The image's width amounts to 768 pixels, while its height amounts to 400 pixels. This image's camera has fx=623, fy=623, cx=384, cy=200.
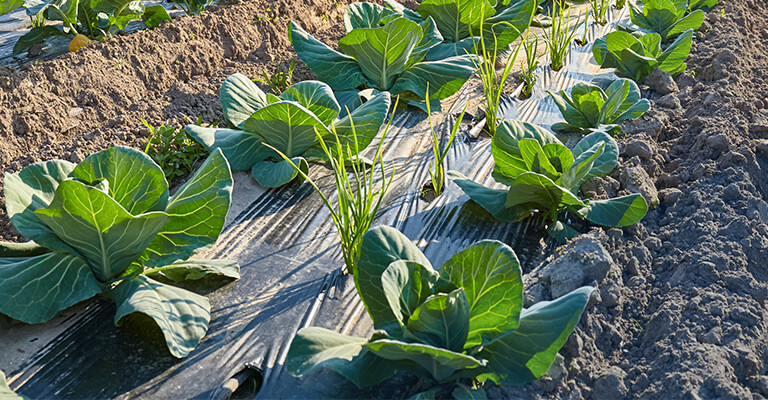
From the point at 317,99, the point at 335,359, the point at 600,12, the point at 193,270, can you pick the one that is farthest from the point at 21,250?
the point at 600,12

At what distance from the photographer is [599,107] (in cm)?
341

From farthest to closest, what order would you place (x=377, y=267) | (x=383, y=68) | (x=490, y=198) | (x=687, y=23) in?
(x=687, y=23) → (x=383, y=68) → (x=490, y=198) → (x=377, y=267)

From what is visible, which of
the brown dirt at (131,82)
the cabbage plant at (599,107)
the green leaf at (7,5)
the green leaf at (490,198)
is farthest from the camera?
the green leaf at (7,5)

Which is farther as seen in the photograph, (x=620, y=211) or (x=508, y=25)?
(x=508, y=25)

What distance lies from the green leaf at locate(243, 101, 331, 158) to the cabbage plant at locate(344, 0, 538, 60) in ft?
4.50

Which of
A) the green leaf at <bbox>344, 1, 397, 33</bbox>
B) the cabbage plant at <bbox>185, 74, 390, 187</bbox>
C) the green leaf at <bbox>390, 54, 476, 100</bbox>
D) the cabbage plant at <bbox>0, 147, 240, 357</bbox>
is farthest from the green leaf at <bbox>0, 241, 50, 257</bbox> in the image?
Result: the green leaf at <bbox>344, 1, 397, 33</bbox>

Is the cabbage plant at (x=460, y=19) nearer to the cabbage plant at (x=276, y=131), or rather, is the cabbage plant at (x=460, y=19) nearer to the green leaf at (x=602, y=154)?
the cabbage plant at (x=276, y=131)

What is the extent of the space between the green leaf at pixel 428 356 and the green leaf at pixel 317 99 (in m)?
1.42

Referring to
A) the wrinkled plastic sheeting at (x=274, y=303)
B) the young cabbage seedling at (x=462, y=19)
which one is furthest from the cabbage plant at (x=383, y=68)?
the wrinkled plastic sheeting at (x=274, y=303)

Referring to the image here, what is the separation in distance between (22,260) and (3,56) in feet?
8.59

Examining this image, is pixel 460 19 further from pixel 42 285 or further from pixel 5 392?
pixel 5 392

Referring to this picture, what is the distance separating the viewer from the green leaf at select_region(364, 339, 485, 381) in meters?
1.65

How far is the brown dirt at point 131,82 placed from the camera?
3.16 metres

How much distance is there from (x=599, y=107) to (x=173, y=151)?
7.44 feet
